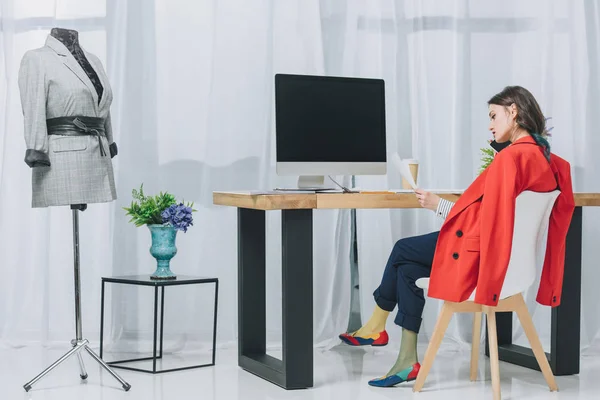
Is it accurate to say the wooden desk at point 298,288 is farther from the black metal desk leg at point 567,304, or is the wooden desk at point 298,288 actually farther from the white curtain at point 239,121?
the white curtain at point 239,121

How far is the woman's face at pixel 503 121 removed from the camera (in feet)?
9.11

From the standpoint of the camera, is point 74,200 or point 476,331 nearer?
point 74,200

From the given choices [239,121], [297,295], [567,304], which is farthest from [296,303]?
[239,121]

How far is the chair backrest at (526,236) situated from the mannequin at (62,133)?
1387 millimetres

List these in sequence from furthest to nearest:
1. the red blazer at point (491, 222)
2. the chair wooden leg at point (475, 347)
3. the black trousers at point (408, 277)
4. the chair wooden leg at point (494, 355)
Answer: the chair wooden leg at point (475, 347) < the black trousers at point (408, 277) < the chair wooden leg at point (494, 355) < the red blazer at point (491, 222)

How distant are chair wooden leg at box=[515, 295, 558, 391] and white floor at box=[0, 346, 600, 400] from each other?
0.17ft

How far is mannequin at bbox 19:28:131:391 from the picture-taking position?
2.77 m

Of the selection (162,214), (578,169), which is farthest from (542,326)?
(162,214)

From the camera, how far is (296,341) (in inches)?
→ 114

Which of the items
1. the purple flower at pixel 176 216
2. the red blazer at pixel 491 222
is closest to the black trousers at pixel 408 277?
the red blazer at pixel 491 222

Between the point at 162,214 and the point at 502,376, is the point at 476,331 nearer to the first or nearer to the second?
the point at 502,376

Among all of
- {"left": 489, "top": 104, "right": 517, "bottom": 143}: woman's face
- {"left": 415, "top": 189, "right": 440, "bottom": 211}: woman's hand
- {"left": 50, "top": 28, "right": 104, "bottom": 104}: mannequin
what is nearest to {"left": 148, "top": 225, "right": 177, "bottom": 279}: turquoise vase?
{"left": 50, "top": 28, "right": 104, "bottom": 104}: mannequin

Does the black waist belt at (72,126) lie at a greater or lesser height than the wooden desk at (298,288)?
greater

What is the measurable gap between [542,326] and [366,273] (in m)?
0.90
